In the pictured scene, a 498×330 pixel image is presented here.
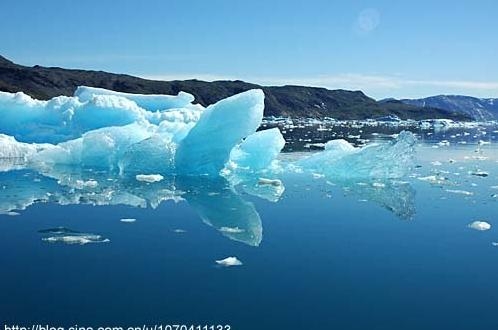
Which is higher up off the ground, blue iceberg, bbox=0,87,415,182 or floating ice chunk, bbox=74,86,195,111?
floating ice chunk, bbox=74,86,195,111

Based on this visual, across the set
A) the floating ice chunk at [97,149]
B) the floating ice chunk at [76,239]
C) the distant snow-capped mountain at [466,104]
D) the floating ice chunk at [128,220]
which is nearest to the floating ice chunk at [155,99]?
the floating ice chunk at [97,149]

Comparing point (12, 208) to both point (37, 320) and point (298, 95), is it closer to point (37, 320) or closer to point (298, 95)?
point (37, 320)

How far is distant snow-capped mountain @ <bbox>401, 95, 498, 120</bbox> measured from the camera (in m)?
162

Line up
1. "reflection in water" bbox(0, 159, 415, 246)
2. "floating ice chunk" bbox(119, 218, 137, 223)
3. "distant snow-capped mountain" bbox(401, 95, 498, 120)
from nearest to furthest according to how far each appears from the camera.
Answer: "floating ice chunk" bbox(119, 218, 137, 223)
"reflection in water" bbox(0, 159, 415, 246)
"distant snow-capped mountain" bbox(401, 95, 498, 120)

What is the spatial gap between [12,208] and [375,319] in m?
5.58

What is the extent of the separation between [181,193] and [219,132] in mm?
2573

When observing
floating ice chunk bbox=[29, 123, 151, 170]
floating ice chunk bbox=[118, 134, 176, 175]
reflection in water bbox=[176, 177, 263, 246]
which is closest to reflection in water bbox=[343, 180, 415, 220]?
reflection in water bbox=[176, 177, 263, 246]

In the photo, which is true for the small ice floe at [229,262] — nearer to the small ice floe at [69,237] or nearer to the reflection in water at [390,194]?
the small ice floe at [69,237]

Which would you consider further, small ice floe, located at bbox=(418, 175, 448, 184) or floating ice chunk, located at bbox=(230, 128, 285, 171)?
floating ice chunk, located at bbox=(230, 128, 285, 171)

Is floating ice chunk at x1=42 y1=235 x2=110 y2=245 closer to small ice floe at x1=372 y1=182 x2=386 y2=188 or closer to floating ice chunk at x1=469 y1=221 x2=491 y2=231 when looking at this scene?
floating ice chunk at x1=469 y1=221 x2=491 y2=231

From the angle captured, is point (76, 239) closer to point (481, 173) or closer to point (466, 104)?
point (481, 173)

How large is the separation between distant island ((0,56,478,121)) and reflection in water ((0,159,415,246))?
1954 inches

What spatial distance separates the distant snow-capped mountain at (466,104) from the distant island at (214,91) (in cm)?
7385

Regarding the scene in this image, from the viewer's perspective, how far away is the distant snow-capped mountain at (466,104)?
162000mm
